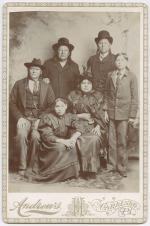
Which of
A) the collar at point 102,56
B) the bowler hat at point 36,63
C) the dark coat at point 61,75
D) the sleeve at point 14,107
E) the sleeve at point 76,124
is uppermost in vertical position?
the collar at point 102,56

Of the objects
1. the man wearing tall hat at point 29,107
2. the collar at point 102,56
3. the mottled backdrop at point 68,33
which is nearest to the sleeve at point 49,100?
the man wearing tall hat at point 29,107

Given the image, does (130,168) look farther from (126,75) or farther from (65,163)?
(126,75)

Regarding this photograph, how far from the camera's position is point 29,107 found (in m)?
1.76

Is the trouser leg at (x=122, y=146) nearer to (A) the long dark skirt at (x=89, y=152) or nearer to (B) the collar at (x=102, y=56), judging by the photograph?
(A) the long dark skirt at (x=89, y=152)

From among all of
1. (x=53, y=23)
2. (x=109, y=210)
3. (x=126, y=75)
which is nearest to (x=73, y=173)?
(x=109, y=210)

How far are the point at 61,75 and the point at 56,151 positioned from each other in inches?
12.3

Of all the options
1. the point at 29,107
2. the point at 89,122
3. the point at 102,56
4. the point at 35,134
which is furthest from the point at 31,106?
the point at 102,56

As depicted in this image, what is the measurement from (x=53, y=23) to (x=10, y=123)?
0.45m

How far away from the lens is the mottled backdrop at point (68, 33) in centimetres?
176

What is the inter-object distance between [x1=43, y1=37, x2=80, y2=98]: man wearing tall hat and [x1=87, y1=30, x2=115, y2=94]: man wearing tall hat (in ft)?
0.23

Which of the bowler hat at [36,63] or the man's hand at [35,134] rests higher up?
the bowler hat at [36,63]

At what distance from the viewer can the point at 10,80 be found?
1.76 meters

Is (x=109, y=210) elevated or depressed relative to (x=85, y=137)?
depressed

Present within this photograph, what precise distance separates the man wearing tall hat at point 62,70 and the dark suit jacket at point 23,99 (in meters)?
0.03
